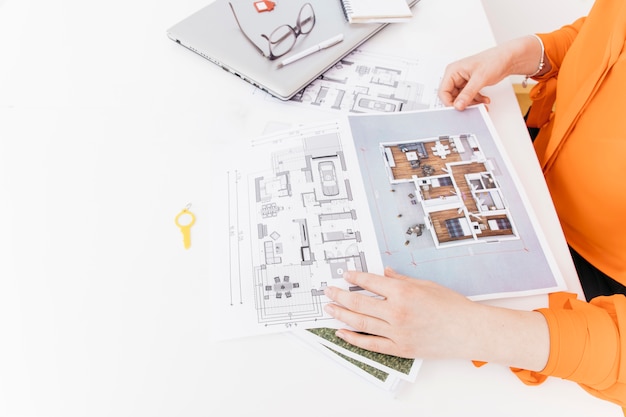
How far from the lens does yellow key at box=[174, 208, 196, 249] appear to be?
625 mm

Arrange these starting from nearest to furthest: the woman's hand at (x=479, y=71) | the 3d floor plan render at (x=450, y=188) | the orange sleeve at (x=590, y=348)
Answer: the orange sleeve at (x=590, y=348), the 3d floor plan render at (x=450, y=188), the woman's hand at (x=479, y=71)

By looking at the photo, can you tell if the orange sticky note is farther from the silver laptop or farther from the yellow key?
the yellow key

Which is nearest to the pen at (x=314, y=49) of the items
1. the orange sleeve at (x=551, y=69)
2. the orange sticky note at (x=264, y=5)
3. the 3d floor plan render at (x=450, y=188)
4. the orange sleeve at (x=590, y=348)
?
the orange sticky note at (x=264, y=5)

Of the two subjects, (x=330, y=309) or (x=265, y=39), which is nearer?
(x=330, y=309)

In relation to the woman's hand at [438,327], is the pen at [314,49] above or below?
above

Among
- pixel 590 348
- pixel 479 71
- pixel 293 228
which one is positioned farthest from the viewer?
pixel 479 71

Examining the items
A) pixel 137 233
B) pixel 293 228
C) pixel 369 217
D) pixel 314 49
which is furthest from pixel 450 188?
pixel 137 233

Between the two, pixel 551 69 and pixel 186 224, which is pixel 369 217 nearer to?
pixel 186 224

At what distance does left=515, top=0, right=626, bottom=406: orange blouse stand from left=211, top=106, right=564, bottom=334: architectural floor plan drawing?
2.8 inches

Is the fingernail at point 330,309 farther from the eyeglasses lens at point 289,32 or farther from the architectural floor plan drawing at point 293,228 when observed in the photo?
the eyeglasses lens at point 289,32

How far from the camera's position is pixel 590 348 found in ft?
1.71

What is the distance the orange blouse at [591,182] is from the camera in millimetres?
519

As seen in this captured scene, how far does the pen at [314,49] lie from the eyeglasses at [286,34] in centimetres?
2

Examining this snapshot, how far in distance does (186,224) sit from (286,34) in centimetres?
40
